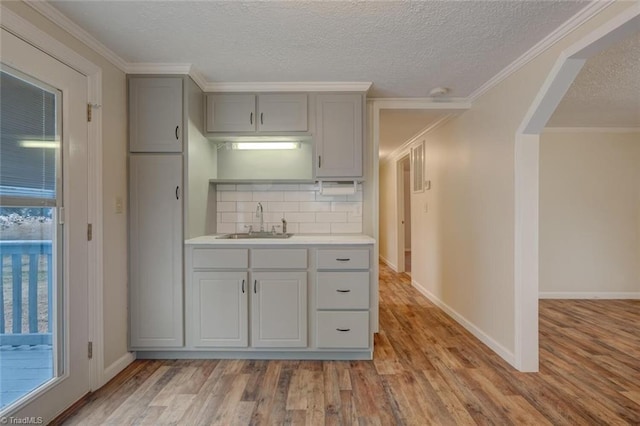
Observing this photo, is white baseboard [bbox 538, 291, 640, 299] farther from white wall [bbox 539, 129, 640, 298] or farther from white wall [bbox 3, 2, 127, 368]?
white wall [bbox 3, 2, 127, 368]

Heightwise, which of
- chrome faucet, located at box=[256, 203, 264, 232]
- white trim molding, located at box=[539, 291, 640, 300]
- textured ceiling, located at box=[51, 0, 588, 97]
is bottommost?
white trim molding, located at box=[539, 291, 640, 300]

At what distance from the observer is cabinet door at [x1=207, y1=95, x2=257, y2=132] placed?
9.12 ft

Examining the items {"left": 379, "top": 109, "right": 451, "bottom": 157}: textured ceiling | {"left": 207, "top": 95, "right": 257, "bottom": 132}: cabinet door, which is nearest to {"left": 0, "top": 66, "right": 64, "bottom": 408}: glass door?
{"left": 207, "top": 95, "right": 257, "bottom": 132}: cabinet door

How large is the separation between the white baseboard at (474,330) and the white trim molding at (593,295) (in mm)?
1563

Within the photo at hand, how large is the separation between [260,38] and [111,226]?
1.63 metres

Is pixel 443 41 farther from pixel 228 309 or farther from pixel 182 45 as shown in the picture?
pixel 228 309

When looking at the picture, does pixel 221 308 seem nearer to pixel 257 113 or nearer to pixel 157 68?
pixel 257 113

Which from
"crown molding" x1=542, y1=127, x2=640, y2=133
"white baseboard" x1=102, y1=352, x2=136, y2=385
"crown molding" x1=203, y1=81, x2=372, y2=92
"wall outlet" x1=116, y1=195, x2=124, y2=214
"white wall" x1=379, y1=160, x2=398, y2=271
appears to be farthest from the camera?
"white wall" x1=379, y1=160, x2=398, y2=271

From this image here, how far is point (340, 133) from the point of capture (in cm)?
279

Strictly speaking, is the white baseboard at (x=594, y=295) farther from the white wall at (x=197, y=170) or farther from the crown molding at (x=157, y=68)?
the crown molding at (x=157, y=68)

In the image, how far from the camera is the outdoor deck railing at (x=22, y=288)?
158cm

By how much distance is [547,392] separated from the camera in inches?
82.0

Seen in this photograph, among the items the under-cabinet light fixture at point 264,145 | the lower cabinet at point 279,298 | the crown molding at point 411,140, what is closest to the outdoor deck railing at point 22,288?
the lower cabinet at point 279,298

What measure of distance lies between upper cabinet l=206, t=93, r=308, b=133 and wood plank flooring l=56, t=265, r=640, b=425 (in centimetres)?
191
